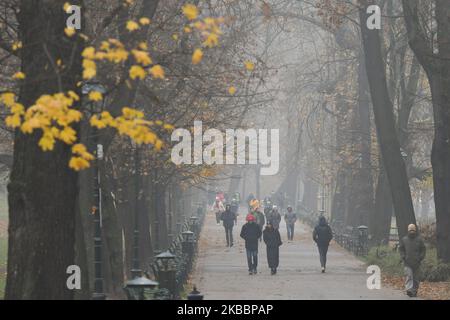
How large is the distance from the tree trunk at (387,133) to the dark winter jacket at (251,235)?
391 cm

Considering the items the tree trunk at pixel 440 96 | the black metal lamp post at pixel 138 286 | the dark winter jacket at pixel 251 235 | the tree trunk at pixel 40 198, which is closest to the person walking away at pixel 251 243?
the dark winter jacket at pixel 251 235

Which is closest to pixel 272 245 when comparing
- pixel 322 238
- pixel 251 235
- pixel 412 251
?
pixel 251 235

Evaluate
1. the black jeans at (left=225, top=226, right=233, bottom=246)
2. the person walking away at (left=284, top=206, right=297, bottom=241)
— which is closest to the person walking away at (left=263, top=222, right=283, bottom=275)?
the black jeans at (left=225, top=226, right=233, bottom=246)

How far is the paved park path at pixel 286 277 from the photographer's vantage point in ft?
84.2

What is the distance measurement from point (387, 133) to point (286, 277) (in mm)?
5155

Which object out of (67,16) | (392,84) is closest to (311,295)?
(67,16)

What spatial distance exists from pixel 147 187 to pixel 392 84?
36.0 feet

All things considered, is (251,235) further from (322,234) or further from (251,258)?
(322,234)

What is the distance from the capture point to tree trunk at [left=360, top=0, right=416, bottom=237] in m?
32.2

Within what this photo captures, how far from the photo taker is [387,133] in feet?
109

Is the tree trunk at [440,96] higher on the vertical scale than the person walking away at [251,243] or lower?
higher

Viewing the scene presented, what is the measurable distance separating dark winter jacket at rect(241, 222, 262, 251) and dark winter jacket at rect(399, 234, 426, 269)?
777 cm

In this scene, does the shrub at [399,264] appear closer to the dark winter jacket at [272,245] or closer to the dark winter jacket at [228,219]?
the dark winter jacket at [272,245]

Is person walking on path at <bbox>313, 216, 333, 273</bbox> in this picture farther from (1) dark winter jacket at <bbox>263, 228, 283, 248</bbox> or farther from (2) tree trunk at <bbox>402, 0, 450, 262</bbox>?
(2) tree trunk at <bbox>402, 0, 450, 262</bbox>
